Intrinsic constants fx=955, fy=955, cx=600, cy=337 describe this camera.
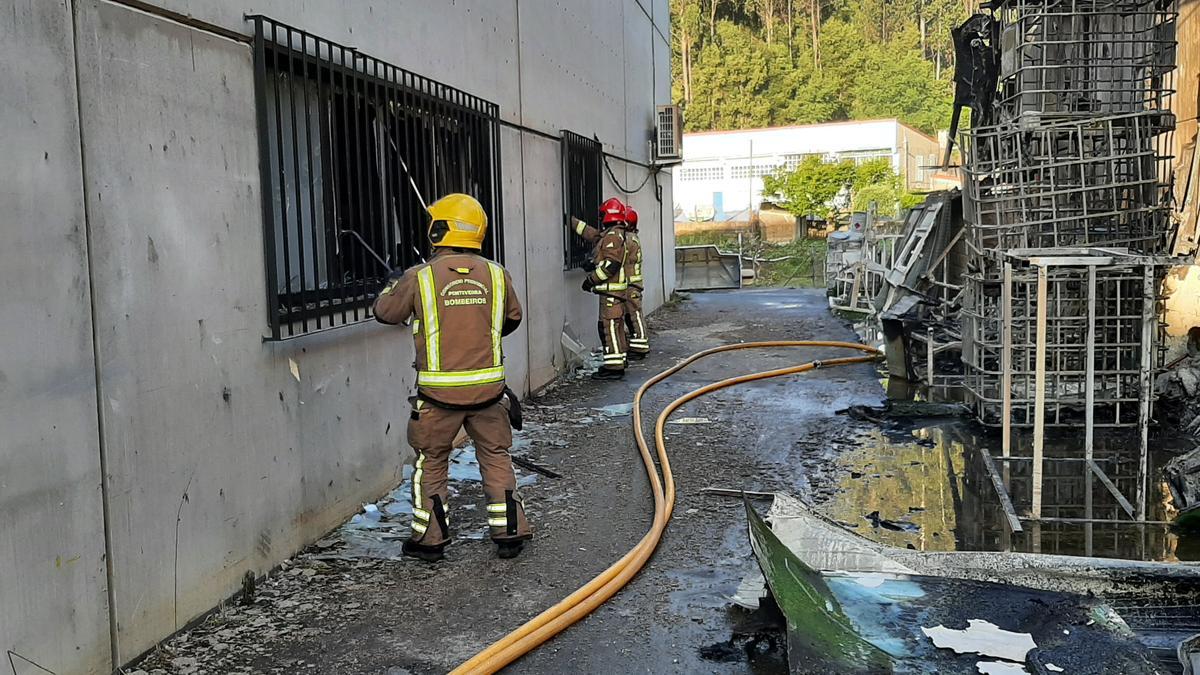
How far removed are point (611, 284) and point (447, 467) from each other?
5.62 metres

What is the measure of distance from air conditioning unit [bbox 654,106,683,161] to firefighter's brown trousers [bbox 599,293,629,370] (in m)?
6.83

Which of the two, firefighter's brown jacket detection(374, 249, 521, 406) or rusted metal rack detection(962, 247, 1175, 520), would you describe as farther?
rusted metal rack detection(962, 247, 1175, 520)

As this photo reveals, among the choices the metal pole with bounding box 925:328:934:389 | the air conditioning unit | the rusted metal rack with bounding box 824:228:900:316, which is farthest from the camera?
the air conditioning unit

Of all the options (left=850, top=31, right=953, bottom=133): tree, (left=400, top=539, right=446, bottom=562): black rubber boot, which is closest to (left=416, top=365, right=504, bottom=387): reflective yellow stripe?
(left=400, top=539, right=446, bottom=562): black rubber boot

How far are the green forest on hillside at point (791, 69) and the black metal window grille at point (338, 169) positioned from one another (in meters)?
48.0

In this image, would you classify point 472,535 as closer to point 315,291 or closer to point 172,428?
point 315,291

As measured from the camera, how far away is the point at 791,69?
55219 millimetres

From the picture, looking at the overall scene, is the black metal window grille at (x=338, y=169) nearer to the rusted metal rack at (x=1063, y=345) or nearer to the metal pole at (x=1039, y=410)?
the metal pole at (x=1039, y=410)

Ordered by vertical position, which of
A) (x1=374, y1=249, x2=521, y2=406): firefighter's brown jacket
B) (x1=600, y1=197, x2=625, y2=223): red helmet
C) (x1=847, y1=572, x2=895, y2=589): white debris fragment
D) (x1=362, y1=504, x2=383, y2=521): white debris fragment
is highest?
(x1=600, y1=197, x2=625, y2=223): red helmet

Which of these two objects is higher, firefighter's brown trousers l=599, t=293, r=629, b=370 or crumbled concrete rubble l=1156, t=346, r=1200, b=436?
firefighter's brown trousers l=599, t=293, r=629, b=370

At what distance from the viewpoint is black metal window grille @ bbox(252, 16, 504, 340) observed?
4.66m

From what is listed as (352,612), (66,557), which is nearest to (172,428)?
(66,557)

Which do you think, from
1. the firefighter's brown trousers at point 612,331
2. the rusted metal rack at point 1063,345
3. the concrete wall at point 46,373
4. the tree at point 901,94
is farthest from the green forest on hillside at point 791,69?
the concrete wall at point 46,373

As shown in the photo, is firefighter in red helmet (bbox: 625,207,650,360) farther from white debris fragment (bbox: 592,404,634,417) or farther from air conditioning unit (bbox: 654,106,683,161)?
air conditioning unit (bbox: 654,106,683,161)
